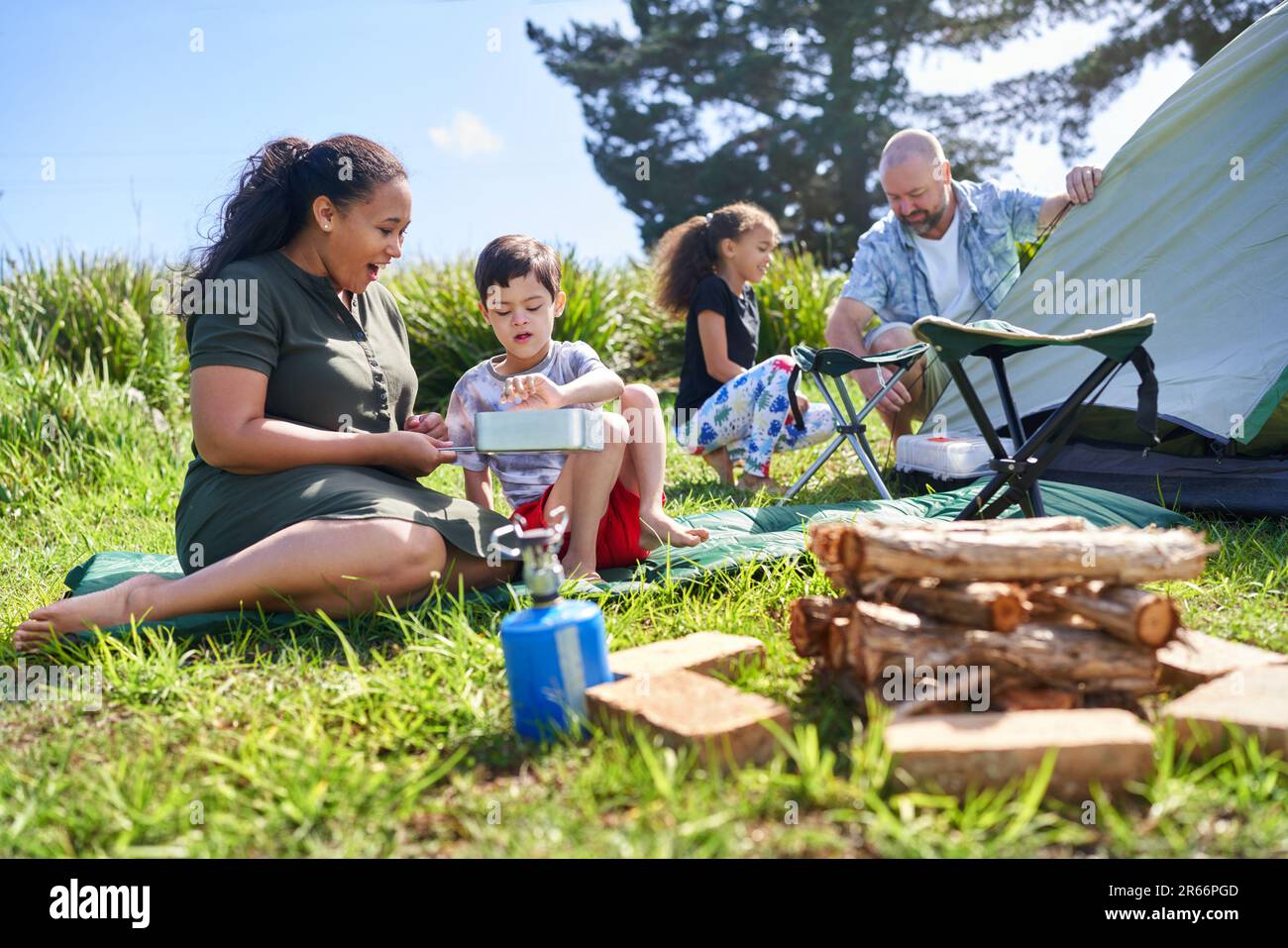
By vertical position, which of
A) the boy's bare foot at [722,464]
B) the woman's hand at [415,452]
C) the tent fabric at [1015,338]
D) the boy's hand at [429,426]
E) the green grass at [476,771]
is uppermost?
the tent fabric at [1015,338]

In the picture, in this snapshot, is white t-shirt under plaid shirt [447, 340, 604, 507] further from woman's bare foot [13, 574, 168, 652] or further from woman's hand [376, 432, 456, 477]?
woman's bare foot [13, 574, 168, 652]

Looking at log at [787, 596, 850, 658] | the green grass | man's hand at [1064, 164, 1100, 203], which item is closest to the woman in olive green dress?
the green grass

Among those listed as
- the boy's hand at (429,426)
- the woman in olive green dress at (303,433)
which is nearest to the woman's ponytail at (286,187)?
the woman in olive green dress at (303,433)

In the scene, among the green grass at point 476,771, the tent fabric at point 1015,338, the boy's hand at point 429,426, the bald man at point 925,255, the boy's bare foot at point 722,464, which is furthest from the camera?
the boy's bare foot at point 722,464

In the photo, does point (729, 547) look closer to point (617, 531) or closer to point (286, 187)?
point (617, 531)

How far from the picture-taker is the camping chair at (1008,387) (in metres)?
2.35

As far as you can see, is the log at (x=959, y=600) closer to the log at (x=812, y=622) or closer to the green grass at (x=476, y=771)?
the log at (x=812, y=622)

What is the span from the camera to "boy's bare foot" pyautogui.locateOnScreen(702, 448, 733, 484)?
168 inches

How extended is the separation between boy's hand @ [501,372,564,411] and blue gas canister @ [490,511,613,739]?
2.19 feet

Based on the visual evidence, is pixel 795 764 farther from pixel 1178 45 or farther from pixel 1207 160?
pixel 1178 45

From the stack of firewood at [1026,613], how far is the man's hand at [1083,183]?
2.39 meters

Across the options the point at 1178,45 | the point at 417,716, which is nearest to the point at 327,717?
the point at 417,716
